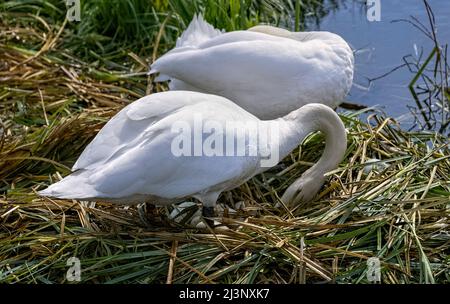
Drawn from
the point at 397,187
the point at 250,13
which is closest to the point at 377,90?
the point at 250,13

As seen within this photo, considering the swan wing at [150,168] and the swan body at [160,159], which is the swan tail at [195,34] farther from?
the swan wing at [150,168]

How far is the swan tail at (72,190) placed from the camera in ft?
14.5

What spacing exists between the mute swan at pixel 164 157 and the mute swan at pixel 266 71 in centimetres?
44

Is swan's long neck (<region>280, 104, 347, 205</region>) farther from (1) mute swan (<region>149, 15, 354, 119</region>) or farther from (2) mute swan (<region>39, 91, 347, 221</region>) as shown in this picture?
(1) mute swan (<region>149, 15, 354, 119</region>)

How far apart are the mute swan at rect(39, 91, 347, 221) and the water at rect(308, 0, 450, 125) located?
211cm

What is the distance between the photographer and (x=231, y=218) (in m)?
5.01

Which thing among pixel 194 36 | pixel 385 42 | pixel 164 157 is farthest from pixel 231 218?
pixel 385 42

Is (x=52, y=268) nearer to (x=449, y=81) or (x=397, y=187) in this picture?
(x=397, y=187)

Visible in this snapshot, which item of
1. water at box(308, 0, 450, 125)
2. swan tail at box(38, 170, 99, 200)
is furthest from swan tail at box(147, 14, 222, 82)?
water at box(308, 0, 450, 125)

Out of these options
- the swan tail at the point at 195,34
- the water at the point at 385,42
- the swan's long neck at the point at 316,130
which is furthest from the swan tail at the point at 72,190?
the water at the point at 385,42

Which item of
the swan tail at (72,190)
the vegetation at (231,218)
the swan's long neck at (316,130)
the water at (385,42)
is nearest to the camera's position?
the swan tail at (72,190)

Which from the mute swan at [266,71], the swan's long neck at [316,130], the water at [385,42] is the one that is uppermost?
the mute swan at [266,71]

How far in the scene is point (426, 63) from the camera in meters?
6.91

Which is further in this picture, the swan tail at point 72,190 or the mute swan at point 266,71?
the mute swan at point 266,71
